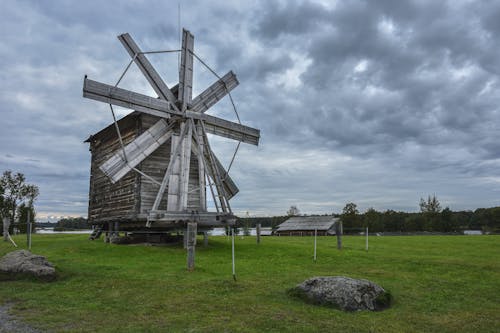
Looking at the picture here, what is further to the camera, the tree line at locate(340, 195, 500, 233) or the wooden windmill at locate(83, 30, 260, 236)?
the tree line at locate(340, 195, 500, 233)

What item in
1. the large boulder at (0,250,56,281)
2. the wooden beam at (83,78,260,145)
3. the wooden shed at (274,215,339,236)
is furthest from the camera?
the wooden shed at (274,215,339,236)

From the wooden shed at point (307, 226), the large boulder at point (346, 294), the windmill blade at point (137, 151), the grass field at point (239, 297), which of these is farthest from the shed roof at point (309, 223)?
the large boulder at point (346, 294)

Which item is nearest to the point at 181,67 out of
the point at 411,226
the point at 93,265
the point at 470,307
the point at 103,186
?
the point at 103,186

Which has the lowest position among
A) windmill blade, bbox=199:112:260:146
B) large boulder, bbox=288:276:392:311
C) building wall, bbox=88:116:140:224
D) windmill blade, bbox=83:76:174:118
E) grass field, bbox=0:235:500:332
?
grass field, bbox=0:235:500:332

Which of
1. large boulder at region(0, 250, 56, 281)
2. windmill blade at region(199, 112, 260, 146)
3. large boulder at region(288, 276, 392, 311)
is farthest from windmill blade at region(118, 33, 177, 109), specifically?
large boulder at region(288, 276, 392, 311)

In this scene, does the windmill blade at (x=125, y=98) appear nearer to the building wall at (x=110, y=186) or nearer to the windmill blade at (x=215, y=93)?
the windmill blade at (x=215, y=93)

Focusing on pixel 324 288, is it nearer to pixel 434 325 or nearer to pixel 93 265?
pixel 434 325

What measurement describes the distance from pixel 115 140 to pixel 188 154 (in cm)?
681

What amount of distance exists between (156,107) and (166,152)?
10.5ft

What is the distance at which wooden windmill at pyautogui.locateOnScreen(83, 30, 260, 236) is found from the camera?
1773 centimetres

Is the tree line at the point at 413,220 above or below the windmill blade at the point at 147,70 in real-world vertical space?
below

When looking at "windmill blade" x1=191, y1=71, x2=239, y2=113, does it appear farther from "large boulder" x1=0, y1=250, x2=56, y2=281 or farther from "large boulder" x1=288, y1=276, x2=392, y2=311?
"large boulder" x1=288, y1=276, x2=392, y2=311

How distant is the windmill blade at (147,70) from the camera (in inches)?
756

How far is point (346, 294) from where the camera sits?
791 cm
